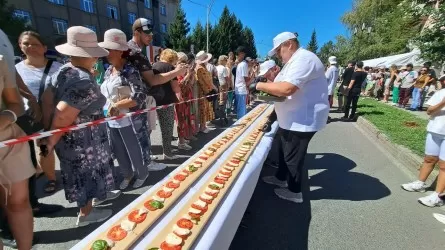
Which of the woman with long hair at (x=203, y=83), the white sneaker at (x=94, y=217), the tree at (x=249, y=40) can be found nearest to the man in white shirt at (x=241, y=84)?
the woman with long hair at (x=203, y=83)

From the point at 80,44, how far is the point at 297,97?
208 cm

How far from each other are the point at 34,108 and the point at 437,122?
13.8ft

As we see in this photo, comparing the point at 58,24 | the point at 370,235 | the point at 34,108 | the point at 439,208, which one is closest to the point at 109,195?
the point at 34,108

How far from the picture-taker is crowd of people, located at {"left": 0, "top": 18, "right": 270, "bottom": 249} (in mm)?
1725

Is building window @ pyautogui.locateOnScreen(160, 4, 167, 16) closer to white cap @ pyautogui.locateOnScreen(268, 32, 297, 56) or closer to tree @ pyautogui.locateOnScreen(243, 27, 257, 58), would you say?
tree @ pyautogui.locateOnScreen(243, 27, 257, 58)

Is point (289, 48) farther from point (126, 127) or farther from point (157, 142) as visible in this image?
point (157, 142)

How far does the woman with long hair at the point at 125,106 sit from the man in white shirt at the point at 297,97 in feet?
4.49

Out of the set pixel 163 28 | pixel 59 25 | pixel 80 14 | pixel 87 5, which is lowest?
pixel 59 25

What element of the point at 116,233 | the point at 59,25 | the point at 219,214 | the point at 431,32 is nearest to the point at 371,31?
the point at 431,32

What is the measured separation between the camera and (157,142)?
5160 mm

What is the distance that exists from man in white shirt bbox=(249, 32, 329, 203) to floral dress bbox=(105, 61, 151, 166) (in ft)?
4.29

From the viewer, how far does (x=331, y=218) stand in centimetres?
267

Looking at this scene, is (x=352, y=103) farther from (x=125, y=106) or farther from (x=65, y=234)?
(x=65, y=234)

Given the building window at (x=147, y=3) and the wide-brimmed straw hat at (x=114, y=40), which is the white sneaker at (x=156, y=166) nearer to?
the wide-brimmed straw hat at (x=114, y=40)
